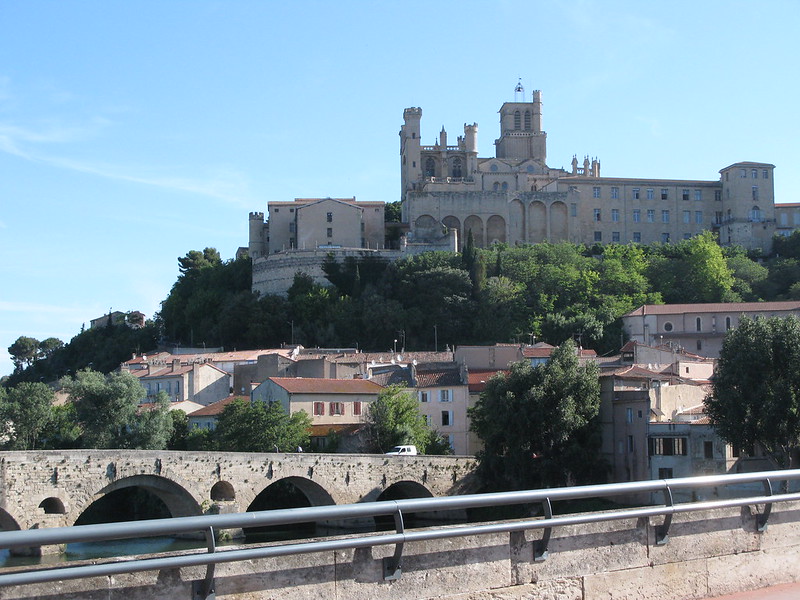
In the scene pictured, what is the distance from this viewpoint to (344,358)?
67.8m

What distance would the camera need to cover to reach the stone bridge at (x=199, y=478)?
3541 cm

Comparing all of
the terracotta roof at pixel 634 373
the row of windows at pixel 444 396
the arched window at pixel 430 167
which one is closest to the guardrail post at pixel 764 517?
the terracotta roof at pixel 634 373

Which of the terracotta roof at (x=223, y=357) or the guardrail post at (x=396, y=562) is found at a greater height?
the terracotta roof at (x=223, y=357)

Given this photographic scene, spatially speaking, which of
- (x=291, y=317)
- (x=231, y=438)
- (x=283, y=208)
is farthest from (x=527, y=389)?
(x=283, y=208)

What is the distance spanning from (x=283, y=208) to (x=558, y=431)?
6117 cm

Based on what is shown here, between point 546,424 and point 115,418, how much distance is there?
21.5m

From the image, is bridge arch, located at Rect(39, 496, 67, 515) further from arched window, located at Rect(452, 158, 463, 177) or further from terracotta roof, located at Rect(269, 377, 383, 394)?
arched window, located at Rect(452, 158, 463, 177)

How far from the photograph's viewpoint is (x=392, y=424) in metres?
49.0

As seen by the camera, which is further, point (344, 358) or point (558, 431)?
point (344, 358)

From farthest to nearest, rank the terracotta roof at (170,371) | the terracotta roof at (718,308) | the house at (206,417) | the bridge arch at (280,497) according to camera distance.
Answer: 1. the terracotta roof at (718,308)
2. the terracotta roof at (170,371)
3. the house at (206,417)
4. the bridge arch at (280,497)

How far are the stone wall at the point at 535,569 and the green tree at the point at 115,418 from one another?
147ft

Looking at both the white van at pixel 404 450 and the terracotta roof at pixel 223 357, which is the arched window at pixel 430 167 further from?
the white van at pixel 404 450

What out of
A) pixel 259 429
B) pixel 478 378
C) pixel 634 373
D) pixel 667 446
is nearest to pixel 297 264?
pixel 478 378

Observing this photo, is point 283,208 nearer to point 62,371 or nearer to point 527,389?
point 62,371
